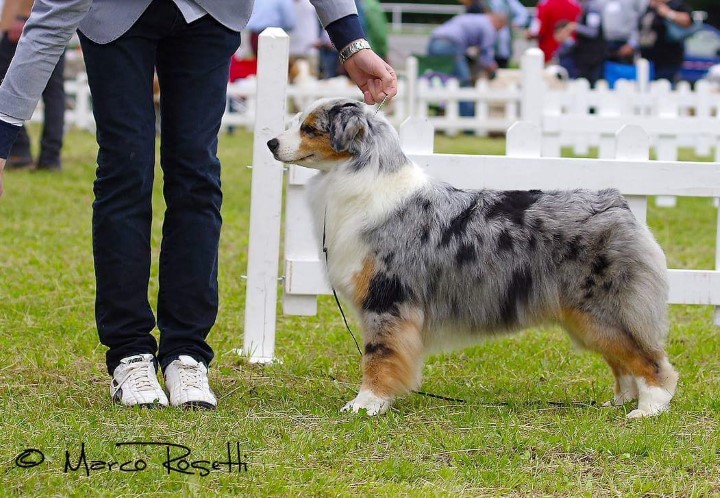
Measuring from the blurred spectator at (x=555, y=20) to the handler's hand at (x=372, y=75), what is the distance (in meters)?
13.3

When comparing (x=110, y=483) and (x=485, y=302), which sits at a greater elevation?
(x=485, y=302)

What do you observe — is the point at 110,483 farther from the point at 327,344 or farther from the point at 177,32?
the point at 327,344

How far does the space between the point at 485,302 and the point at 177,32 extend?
1.47m

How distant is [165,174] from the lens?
3.87 metres

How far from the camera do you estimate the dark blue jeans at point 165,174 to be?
3646 mm

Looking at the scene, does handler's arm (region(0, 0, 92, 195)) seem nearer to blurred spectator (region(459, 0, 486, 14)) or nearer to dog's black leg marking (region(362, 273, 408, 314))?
dog's black leg marking (region(362, 273, 408, 314))

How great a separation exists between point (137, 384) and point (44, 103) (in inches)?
252

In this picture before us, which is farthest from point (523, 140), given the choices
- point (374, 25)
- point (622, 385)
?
point (374, 25)

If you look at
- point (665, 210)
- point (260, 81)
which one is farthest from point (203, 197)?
point (665, 210)

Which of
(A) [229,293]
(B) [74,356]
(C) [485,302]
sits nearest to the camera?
(C) [485,302]

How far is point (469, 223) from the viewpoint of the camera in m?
3.90

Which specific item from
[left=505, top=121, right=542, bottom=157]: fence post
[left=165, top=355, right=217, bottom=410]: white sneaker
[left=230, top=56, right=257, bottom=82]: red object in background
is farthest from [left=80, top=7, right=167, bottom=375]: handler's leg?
[left=230, top=56, right=257, bottom=82]: red object in background

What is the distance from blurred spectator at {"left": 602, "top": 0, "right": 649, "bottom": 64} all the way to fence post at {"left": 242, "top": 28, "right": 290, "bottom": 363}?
1196cm

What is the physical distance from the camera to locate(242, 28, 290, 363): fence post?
4.63 meters
